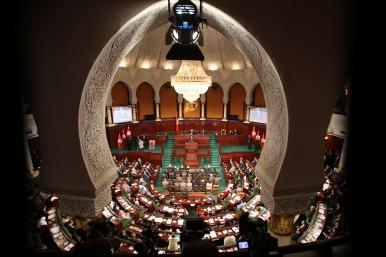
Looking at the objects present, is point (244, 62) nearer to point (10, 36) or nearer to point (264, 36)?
point (264, 36)

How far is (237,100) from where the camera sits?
23312 millimetres

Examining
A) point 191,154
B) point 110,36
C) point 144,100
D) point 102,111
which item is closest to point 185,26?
point 110,36

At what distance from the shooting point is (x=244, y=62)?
21500 millimetres

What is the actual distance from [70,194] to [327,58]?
5464 mm

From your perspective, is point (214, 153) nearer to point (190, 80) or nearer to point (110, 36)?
point (190, 80)

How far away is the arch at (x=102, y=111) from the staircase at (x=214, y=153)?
486 inches

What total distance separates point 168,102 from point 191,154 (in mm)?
7400

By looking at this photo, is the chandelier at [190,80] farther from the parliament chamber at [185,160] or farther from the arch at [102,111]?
the arch at [102,111]

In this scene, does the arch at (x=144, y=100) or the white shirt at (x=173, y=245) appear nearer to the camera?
the white shirt at (x=173, y=245)

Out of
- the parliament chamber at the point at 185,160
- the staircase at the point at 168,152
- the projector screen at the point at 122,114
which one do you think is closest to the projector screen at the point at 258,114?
the parliament chamber at the point at 185,160

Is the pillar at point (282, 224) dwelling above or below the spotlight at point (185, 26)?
below

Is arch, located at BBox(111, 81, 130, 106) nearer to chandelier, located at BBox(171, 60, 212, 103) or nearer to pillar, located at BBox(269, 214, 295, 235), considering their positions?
chandelier, located at BBox(171, 60, 212, 103)

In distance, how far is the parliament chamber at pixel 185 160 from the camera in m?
4.51

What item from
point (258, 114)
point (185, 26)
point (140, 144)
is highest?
point (185, 26)
